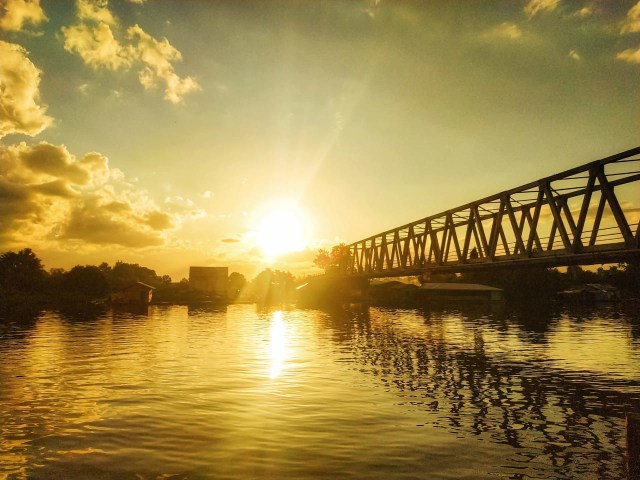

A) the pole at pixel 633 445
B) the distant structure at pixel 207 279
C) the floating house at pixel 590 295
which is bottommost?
the pole at pixel 633 445

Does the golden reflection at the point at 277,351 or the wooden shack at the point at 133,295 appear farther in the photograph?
the wooden shack at the point at 133,295

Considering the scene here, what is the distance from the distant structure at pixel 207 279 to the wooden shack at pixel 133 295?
3390 centimetres

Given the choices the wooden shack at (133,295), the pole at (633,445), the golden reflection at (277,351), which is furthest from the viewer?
the wooden shack at (133,295)

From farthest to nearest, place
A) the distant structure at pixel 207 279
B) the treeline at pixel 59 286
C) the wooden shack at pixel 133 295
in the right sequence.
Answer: the distant structure at pixel 207 279, the wooden shack at pixel 133 295, the treeline at pixel 59 286

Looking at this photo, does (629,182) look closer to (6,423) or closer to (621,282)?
(6,423)

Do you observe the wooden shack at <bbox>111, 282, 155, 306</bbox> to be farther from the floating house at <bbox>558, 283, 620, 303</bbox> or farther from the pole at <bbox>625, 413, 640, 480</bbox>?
the pole at <bbox>625, 413, 640, 480</bbox>

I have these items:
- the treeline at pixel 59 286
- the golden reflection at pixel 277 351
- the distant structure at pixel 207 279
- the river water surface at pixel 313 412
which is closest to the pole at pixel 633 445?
the river water surface at pixel 313 412

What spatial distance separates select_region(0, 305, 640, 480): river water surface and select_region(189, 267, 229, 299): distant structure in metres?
107

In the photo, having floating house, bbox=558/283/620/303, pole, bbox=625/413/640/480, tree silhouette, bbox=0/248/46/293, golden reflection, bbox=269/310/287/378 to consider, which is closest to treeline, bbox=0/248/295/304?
tree silhouette, bbox=0/248/46/293

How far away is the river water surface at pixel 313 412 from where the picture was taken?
7.71 m

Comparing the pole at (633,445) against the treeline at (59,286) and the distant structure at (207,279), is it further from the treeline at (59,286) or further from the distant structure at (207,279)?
the distant structure at (207,279)

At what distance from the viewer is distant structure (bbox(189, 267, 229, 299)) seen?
423 ft

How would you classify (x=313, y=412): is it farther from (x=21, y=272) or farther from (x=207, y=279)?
(x=207, y=279)

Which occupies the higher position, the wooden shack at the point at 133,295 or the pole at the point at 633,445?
the wooden shack at the point at 133,295
